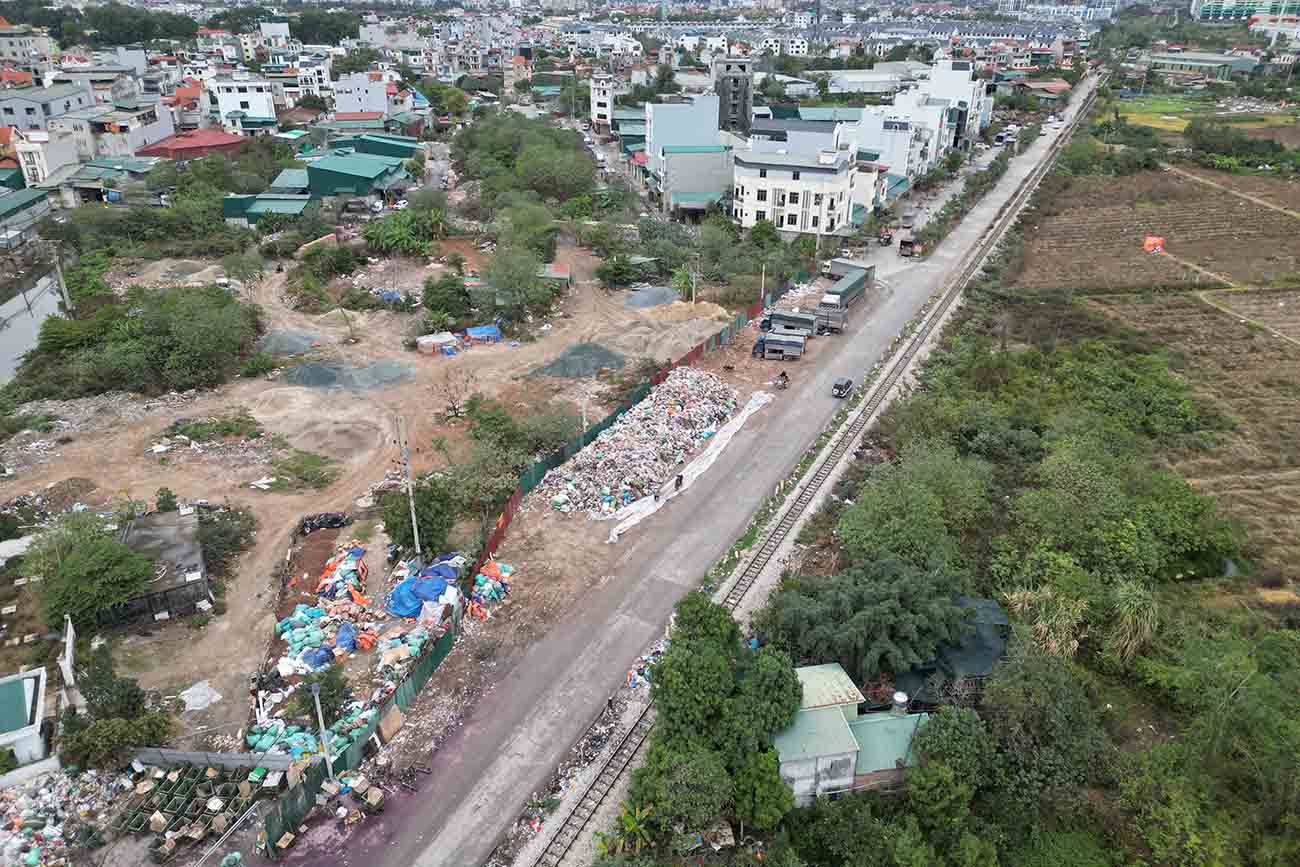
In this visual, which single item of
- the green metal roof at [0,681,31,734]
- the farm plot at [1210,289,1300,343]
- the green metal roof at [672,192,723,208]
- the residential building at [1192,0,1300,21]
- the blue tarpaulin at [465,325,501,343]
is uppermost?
the residential building at [1192,0,1300,21]

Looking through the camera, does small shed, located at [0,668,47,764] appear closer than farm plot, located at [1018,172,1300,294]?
Yes

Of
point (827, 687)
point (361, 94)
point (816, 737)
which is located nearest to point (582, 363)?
point (827, 687)

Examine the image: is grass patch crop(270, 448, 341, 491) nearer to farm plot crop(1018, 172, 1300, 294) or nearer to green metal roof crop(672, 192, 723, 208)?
green metal roof crop(672, 192, 723, 208)

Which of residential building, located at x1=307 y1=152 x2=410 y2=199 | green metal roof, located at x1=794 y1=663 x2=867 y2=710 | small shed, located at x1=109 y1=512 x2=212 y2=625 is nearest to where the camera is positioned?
green metal roof, located at x1=794 y1=663 x2=867 y2=710

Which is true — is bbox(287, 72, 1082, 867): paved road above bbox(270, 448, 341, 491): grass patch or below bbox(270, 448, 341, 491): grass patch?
below

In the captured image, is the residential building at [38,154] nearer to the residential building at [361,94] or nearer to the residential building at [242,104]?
the residential building at [242,104]

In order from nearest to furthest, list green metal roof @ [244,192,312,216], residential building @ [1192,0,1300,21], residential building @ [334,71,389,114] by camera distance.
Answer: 1. green metal roof @ [244,192,312,216]
2. residential building @ [334,71,389,114]
3. residential building @ [1192,0,1300,21]

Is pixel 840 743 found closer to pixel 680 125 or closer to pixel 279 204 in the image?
pixel 279 204

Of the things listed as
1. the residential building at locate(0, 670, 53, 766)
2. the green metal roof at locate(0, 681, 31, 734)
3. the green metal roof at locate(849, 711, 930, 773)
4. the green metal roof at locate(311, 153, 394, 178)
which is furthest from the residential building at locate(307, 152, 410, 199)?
the green metal roof at locate(849, 711, 930, 773)

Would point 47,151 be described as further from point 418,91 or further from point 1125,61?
point 1125,61
